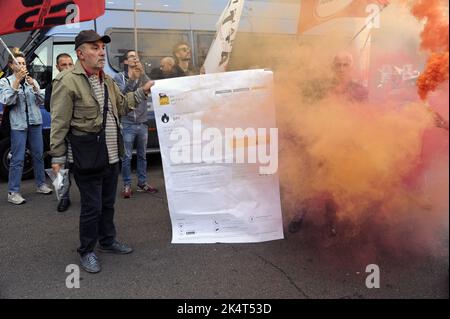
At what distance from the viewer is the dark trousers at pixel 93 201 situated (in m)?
3.26

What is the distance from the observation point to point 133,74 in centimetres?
499

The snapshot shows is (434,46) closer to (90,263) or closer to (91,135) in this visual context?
(91,135)

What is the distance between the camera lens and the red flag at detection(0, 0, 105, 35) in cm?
385

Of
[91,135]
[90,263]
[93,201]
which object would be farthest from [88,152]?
[90,263]

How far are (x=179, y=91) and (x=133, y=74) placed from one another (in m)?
1.75

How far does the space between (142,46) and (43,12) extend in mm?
2419

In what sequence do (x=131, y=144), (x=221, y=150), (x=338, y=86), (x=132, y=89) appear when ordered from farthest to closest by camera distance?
1. (x=131, y=144)
2. (x=132, y=89)
3. (x=338, y=86)
4. (x=221, y=150)

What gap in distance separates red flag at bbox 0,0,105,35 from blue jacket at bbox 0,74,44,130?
4.18 ft

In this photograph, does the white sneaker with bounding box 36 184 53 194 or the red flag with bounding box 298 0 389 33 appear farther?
the white sneaker with bounding box 36 184 53 194

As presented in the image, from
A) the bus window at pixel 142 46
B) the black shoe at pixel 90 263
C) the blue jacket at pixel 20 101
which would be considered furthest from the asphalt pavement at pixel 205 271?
the bus window at pixel 142 46

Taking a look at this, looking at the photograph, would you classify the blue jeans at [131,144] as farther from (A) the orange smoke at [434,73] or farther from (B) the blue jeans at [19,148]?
(A) the orange smoke at [434,73]

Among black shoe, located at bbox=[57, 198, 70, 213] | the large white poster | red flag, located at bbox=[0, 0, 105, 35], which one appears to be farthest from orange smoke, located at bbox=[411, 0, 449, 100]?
black shoe, located at bbox=[57, 198, 70, 213]

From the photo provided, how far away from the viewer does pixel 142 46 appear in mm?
6230

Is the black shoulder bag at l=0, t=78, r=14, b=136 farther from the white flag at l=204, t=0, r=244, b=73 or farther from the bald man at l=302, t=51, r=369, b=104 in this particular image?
the bald man at l=302, t=51, r=369, b=104
